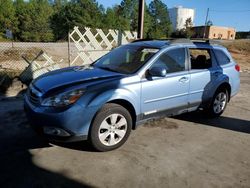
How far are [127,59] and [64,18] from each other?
5391 centimetres

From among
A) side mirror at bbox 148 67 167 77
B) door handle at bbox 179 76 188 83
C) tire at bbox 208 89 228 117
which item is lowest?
tire at bbox 208 89 228 117

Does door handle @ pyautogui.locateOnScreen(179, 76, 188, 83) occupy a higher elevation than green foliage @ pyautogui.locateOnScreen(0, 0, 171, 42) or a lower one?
lower

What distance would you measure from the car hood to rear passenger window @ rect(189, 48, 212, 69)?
1659 millimetres

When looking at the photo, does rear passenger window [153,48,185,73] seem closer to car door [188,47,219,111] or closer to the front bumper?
car door [188,47,219,111]

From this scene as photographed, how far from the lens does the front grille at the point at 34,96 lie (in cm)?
387

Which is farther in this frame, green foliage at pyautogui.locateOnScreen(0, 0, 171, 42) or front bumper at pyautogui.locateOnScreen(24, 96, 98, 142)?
green foliage at pyautogui.locateOnScreen(0, 0, 171, 42)

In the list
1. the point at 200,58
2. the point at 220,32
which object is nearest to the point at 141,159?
the point at 200,58

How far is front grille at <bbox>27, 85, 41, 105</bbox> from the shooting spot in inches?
152

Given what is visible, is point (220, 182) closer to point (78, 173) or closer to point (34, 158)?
point (78, 173)

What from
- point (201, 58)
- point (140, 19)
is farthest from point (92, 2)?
point (201, 58)

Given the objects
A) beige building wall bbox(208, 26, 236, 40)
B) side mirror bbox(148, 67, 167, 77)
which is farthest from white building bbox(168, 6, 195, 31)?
side mirror bbox(148, 67, 167, 77)

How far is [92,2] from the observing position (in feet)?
194

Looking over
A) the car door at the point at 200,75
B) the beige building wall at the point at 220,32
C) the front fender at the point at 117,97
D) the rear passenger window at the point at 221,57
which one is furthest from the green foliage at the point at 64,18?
the front fender at the point at 117,97

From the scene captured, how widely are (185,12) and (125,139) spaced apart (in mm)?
111075
